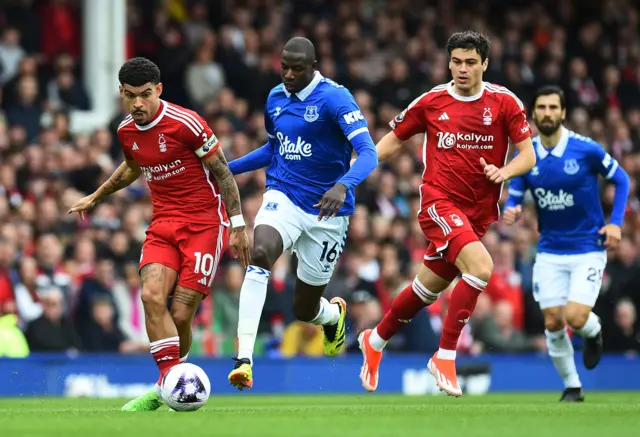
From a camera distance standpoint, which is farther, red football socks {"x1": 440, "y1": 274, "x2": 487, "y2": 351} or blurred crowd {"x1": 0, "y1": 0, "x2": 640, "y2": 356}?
blurred crowd {"x1": 0, "y1": 0, "x2": 640, "y2": 356}

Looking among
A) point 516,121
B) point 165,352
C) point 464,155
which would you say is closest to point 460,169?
point 464,155

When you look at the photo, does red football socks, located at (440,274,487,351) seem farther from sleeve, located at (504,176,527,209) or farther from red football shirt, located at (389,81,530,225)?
sleeve, located at (504,176,527,209)

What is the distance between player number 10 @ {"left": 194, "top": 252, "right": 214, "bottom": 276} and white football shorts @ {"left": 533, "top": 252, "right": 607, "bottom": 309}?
4.20 metres

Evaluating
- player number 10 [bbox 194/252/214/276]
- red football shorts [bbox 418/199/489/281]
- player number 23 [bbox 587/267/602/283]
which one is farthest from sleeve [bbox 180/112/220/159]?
player number 23 [bbox 587/267/602/283]

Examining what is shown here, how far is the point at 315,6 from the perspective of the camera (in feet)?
82.6

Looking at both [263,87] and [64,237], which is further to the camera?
[263,87]

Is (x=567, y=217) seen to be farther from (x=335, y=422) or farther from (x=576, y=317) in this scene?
(x=335, y=422)

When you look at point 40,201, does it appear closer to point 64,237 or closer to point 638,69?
point 64,237

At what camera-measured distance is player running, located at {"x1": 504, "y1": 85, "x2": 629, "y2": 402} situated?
13617 mm

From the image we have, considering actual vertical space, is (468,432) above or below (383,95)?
below

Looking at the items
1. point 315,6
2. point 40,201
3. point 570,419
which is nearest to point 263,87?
point 315,6

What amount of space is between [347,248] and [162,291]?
843 centimetres

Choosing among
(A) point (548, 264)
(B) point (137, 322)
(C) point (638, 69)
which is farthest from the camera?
(C) point (638, 69)

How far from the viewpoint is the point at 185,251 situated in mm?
11039
